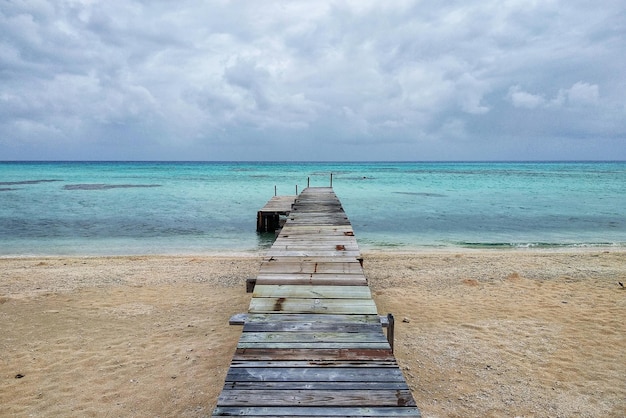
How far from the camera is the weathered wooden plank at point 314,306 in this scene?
5062mm

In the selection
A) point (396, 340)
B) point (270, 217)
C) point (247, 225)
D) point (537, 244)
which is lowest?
point (247, 225)

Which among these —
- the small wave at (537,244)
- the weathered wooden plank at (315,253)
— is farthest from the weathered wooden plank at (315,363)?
the small wave at (537,244)

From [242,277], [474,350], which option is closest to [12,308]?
[242,277]

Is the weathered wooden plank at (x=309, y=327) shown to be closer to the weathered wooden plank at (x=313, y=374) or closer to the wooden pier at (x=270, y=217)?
the weathered wooden plank at (x=313, y=374)

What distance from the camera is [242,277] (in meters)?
11.3

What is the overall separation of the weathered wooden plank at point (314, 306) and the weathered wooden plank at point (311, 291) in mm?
143

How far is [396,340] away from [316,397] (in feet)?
13.7

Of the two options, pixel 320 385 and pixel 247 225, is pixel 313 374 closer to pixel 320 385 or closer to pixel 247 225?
pixel 320 385

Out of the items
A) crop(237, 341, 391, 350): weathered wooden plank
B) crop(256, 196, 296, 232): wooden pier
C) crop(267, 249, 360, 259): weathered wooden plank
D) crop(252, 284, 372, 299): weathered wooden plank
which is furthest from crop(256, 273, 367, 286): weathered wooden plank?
crop(256, 196, 296, 232): wooden pier

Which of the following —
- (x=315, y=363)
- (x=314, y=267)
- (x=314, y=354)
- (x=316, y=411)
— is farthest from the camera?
(x=314, y=267)

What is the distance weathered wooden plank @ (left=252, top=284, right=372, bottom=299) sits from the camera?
5570 mm

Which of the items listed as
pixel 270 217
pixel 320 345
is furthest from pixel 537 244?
pixel 320 345

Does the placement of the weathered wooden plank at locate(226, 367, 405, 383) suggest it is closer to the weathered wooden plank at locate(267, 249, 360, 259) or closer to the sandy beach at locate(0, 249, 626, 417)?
the sandy beach at locate(0, 249, 626, 417)

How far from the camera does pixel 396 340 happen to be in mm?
7031
